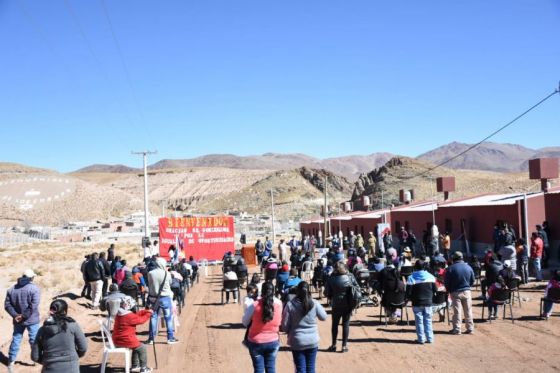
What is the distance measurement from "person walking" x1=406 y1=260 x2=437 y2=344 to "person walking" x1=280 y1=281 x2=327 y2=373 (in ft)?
13.3

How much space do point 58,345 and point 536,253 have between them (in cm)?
1593

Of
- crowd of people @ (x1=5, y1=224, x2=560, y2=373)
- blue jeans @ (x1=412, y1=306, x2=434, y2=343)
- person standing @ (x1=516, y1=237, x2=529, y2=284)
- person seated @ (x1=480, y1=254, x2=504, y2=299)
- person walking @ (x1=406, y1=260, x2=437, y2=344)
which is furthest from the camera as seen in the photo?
person standing @ (x1=516, y1=237, x2=529, y2=284)

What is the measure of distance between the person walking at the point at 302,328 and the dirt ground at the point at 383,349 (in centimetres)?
242

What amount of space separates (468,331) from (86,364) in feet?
24.4

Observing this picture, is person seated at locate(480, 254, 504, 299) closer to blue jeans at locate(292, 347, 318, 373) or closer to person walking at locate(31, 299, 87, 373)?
blue jeans at locate(292, 347, 318, 373)

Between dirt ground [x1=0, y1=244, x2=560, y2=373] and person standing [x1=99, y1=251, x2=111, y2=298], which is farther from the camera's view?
person standing [x1=99, y1=251, x2=111, y2=298]

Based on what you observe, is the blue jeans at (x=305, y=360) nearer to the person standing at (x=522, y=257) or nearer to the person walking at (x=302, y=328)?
the person walking at (x=302, y=328)

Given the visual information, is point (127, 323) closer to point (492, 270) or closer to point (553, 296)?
point (492, 270)

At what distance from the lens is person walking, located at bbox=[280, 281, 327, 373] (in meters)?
7.22

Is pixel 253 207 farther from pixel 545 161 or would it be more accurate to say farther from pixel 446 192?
pixel 545 161

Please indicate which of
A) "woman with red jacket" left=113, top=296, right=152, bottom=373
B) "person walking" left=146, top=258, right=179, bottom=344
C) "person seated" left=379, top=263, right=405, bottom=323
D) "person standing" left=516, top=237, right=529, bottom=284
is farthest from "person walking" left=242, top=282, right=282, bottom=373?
"person standing" left=516, top=237, right=529, bottom=284

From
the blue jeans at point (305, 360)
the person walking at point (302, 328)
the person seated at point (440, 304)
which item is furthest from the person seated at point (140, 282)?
the blue jeans at point (305, 360)

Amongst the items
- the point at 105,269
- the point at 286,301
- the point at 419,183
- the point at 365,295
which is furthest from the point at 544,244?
the point at 419,183

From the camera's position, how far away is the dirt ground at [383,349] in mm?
9648
